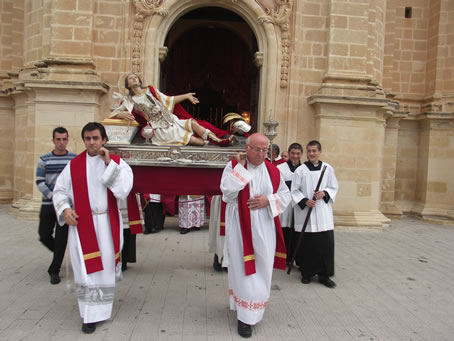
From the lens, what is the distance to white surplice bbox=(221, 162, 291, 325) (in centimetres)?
361

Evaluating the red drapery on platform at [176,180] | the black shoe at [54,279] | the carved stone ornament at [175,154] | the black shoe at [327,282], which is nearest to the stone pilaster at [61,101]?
the black shoe at [54,279]

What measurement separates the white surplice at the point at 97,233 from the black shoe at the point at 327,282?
2718 mm

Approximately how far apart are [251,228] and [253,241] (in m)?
0.12

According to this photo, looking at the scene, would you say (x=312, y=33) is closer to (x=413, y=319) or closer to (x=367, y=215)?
(x=367, y=215)

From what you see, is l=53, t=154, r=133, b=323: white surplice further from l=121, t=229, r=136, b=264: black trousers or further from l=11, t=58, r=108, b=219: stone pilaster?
l=11, t=58, r=108, b=219: stone pilaster

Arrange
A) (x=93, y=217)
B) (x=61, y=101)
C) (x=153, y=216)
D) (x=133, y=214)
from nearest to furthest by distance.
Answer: (x=93, y=217) → (x=133, y=214) → (x=153, y=216) → (x=61, y=101)

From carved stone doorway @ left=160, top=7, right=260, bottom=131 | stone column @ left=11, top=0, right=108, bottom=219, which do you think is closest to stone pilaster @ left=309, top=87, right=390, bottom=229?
stone column @ left=11, top=0, right=108, bottom=219

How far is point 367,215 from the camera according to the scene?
8680 millimetres

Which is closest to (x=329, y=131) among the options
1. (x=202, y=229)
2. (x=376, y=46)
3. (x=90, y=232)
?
(x=376, y=46)

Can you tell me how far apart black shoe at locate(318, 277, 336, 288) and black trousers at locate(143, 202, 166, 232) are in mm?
3649

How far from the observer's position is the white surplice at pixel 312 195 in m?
5.29

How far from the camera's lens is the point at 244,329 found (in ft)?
11.7

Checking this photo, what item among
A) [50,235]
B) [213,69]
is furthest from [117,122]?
[213,69]

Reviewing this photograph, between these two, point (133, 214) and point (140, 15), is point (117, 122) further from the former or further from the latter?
point (140, 15)
